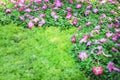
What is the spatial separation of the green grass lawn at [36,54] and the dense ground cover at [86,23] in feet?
0.65

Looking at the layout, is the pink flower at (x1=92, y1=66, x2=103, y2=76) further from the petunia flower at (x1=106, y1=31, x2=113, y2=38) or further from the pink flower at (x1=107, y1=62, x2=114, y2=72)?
the petunia flower at (x1=106, y1=31, x2=113, y2=38)

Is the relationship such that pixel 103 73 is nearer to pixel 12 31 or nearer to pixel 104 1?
pixel 12 31

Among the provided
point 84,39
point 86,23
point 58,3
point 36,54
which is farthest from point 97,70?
point 58,3

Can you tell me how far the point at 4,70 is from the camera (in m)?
5.58

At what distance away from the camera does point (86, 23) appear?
6.91 metres

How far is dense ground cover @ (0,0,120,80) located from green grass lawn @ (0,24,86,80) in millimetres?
199

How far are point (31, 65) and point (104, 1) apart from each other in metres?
3.33

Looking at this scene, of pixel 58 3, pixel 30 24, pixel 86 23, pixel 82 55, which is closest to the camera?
pixel 82 55

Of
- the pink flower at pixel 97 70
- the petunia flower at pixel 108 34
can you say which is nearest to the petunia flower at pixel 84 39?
the petunia flower at pixel 108 34

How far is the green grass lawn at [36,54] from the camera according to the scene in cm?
548

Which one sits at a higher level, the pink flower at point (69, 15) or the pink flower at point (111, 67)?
the pink flower at point (69, 15)

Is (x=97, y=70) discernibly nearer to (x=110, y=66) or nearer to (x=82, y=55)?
(x=110, y=66)

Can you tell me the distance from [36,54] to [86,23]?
61.5 inches

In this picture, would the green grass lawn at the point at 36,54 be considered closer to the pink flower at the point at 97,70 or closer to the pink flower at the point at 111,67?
the pink flower at the point at 97,70
